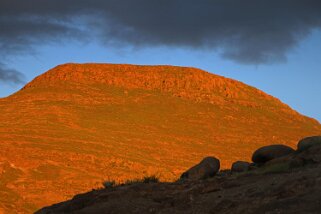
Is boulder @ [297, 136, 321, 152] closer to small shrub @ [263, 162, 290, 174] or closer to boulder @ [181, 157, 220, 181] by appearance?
small shrub @ [263, 162, 290, 174]

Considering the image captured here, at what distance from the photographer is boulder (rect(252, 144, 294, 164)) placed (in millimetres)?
19453

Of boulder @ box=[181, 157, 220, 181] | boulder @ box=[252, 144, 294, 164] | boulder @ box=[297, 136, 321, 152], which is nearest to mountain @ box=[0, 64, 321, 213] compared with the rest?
boulder @ box=[181, 157, 220, 181]

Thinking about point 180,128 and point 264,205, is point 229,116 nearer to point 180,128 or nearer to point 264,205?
point 180,128

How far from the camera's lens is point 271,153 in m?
19.7

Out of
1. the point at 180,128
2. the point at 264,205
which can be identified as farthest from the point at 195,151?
the point at 264,205

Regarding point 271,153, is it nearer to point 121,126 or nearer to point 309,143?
point 309,143

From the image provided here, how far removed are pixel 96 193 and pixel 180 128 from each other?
2376 inches

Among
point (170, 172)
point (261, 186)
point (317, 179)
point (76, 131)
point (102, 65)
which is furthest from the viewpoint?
point (102, 65)

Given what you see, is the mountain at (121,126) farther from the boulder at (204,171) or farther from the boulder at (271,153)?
the boulder at (271,153)

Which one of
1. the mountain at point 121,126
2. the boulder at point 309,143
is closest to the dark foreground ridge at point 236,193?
the boulder at point 309,143

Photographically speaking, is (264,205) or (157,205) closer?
(264,205)

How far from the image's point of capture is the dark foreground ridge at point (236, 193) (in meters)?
12.4

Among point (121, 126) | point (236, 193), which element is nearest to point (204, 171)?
point (236, 193)

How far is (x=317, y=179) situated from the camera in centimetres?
1328
